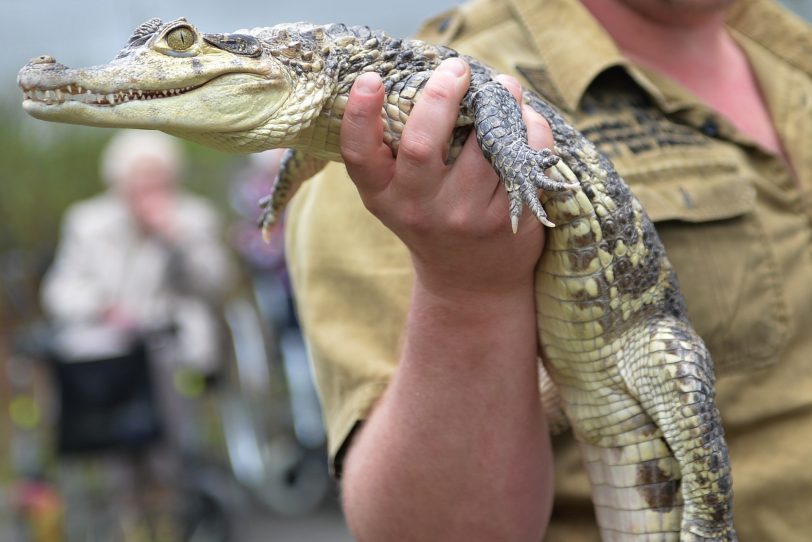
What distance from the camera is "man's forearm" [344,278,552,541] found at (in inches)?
72.1

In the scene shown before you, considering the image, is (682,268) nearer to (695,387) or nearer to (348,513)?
(695,387)

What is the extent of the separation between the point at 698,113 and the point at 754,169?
6.6 inches

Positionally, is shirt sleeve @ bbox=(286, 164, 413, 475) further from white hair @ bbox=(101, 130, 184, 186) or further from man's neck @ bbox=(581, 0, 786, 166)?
white hair @ bbox=(101, 130, 184, 186)

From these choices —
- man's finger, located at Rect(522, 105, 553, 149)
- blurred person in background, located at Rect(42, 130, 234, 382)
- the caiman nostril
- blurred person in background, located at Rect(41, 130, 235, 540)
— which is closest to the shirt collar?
man's finger, located at Rect(522, 105, 553, 149)

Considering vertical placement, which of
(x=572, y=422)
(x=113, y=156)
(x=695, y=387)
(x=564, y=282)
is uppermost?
(x=564, y=282)

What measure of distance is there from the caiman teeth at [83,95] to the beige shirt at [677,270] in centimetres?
60

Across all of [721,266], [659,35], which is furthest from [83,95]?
[659,35]

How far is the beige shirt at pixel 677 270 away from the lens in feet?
6.72

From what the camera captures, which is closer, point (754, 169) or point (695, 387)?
A: point (695, 387)

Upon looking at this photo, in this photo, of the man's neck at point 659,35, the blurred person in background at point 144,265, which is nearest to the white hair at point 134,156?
the blurred person in background at point 144,265

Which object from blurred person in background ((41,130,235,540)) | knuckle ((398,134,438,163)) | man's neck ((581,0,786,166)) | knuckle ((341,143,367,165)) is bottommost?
blurred person in background ((41,130,235,540))

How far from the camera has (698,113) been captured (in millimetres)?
2215

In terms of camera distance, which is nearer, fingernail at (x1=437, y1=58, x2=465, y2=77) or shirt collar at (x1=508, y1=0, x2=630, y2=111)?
fingernail at (x1=437, y1=58, x2=465, y2=77)

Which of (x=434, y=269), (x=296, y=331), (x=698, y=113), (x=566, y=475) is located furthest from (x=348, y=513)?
(x=296, y=331)
